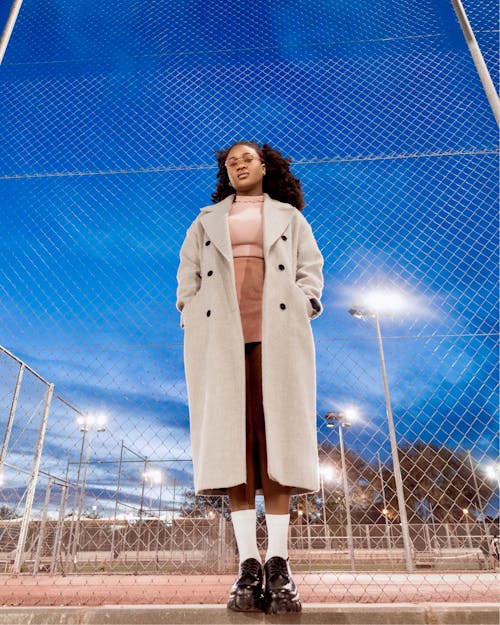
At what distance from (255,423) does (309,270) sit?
817 millimetres

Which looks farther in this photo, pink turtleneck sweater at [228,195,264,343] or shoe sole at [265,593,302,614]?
pink turtleneck sweater at [228,195,264,343]

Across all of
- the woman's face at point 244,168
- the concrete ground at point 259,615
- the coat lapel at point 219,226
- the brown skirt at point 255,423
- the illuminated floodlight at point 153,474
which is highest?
the illuminated floodlight at point 153,474

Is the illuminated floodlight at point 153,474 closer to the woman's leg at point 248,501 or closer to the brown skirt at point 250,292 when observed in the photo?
the woman's leg at point 248,501

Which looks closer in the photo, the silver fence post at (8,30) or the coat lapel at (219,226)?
the coat lapel at (219,226)

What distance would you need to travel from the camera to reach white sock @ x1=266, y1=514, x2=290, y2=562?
198cm

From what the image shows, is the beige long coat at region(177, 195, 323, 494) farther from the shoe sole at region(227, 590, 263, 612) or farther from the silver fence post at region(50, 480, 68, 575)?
the silver fence post at region(50, 480, 68, 575)

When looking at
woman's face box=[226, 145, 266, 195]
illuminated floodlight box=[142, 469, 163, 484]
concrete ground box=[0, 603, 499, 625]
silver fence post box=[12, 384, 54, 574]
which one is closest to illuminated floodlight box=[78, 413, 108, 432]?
silver fence post box=[12, 384, 54, 574]

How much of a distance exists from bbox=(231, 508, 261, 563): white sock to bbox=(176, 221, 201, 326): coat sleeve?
1.00 m

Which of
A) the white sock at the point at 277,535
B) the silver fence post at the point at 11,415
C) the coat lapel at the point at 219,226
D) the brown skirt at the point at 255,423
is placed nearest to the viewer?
the white sock at the point at 277,535

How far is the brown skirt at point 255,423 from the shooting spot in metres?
2.09

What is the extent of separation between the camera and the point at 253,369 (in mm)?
2203

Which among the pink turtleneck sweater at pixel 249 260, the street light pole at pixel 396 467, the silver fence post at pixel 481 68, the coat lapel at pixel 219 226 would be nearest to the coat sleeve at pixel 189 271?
the coat lapel at pixel 219 226

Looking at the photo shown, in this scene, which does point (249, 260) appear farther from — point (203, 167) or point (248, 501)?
point (203, 167)

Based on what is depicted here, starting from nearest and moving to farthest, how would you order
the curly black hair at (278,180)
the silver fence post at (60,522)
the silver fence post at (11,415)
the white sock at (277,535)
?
the white sock at (277,535) → the curly black hair at (278,180) → the silver fence post at (11,415) → the silver fence post at (60,522)
